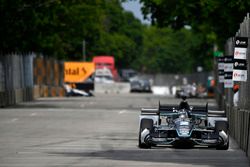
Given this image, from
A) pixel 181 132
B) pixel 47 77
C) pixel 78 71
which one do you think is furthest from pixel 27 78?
pixel 181 132

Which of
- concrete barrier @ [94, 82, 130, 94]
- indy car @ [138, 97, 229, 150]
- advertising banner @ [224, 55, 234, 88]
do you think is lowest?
concrete barrier @ [94, 82, 130, 94]

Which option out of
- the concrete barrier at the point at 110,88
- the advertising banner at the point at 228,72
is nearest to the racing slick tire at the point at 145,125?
the advertising banner at the point at 228,72

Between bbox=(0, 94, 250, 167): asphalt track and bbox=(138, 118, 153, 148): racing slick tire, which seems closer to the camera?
bbox=(0, 94, 250, 167): asphalt track

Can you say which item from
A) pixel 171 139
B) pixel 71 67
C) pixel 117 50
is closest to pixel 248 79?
pixel 171 139

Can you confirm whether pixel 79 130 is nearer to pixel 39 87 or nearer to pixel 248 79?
pixel 248 79

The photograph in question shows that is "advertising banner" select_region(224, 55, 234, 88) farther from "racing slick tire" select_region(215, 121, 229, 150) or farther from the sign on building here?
the sign on building

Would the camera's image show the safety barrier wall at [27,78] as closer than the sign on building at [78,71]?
Yes

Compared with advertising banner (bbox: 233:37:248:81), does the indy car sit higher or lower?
lower

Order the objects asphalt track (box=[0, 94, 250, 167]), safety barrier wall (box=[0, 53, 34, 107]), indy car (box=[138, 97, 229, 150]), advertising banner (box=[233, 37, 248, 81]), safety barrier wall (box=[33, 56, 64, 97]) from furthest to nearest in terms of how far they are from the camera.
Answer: safety barrier wall (box=[33, 56, 64, 97]) → safety barrier wall (box=[0, 53, 34, 107]) → advertising banner (box=[233, 37, 248, 81]) → indy car (box=[138, 97, 229, 150]) → asphalt track (box=[0, 94, 250, 167])

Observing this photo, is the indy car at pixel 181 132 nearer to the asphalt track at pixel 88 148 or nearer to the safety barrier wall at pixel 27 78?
the asphalt track at pixel 88 148

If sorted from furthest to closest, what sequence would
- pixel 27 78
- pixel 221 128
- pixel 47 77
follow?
1. pixel 47 77
2. pixel 27 78
3. pixel 221 128

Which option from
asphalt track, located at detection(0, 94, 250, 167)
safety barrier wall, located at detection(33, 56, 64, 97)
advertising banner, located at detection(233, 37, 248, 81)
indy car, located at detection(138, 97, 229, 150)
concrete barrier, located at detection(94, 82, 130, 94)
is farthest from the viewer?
concrete barrier, located at detection(94, 82, 130, 94)

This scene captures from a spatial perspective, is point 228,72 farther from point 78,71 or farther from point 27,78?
point 78,71

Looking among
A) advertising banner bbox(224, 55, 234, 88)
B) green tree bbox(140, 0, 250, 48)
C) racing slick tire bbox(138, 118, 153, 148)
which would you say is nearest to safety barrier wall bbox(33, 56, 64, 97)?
green tree bbox(140, 0, 250, 48)
